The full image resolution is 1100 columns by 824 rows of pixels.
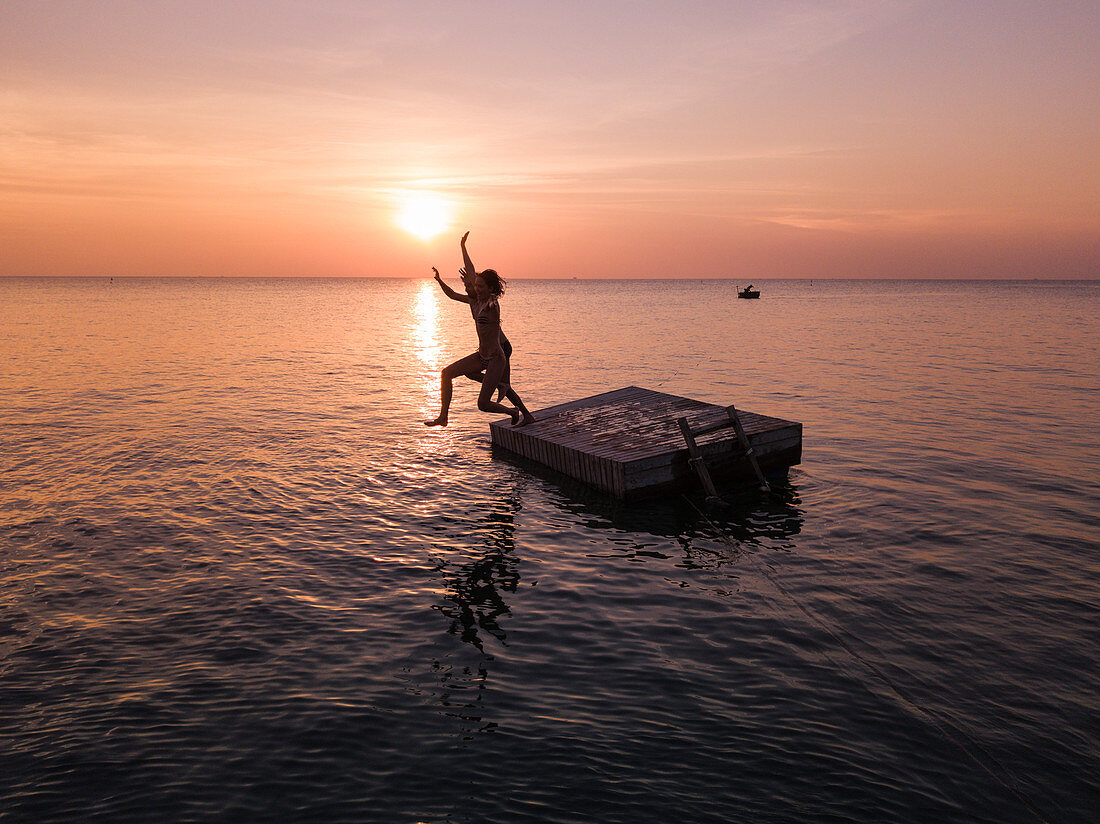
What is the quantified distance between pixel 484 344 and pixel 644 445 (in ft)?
13.9

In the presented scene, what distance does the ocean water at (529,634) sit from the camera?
21.3 feet

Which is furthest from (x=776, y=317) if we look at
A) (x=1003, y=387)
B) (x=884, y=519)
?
(x=884, y=519)

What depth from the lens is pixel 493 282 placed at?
14656 mm

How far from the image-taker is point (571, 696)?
792 centimetres

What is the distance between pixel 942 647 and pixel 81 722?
382 inches

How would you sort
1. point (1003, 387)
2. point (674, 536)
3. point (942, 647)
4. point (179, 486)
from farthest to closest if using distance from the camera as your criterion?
point (1003, 387), point (179, 486), point (674, 536), point (942, 647)

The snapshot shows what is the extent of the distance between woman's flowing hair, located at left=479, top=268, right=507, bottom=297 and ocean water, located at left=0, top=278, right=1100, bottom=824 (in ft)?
14.8

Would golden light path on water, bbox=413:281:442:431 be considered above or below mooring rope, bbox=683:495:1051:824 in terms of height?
below

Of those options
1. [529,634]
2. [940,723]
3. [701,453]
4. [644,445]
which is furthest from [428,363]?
[940,723]

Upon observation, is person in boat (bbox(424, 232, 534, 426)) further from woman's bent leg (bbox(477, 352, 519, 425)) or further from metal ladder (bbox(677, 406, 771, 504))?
metal ladder (bbox(677, 406, 771, 504))

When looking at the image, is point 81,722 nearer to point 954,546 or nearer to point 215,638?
point 215,638

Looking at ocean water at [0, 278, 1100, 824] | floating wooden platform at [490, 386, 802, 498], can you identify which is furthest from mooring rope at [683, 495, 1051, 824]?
floating wooden platform at [490, 386, 802, 498]

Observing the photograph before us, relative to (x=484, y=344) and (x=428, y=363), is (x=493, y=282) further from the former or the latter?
(x=428, y=363)

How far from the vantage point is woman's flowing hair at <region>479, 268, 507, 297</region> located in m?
14.5
